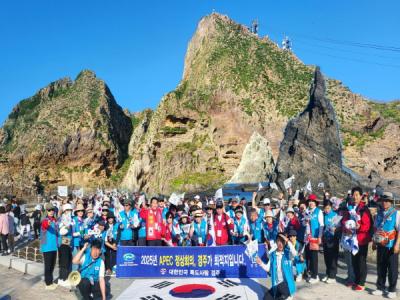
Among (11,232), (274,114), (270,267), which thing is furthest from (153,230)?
(274,114)

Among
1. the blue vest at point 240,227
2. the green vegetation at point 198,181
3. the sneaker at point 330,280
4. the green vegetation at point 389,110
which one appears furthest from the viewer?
the green vegetation at point 389,110

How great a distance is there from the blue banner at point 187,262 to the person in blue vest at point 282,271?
212 centimetres

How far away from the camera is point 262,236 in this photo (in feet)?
32.1

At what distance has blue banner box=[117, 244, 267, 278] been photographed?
9.16m

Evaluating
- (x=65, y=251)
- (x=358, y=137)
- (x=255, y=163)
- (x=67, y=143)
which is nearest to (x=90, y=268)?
(x=65, y=251)

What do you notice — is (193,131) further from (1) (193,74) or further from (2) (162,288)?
(2) (162,288)

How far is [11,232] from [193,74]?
168 feet

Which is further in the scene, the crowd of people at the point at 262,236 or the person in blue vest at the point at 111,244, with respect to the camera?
the person in blue vest at the point at 111,244

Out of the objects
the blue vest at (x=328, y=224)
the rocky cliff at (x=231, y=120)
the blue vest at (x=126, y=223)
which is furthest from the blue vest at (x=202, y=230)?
the rocky cliff at (x=231, y=120)

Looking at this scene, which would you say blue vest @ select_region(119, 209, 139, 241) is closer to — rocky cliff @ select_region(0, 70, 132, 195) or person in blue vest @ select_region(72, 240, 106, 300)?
person in blue vest @ select_region(72, 240, 106, 300)

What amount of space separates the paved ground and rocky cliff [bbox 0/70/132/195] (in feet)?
181

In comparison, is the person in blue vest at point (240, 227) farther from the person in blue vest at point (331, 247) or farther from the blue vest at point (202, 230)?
the person in blue vest at point (331, 247)

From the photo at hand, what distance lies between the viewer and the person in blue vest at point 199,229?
9930mm

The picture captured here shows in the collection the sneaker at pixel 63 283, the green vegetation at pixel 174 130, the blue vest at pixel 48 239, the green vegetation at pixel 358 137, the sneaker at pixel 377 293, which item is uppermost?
the green vegetation at pixel 174 130
